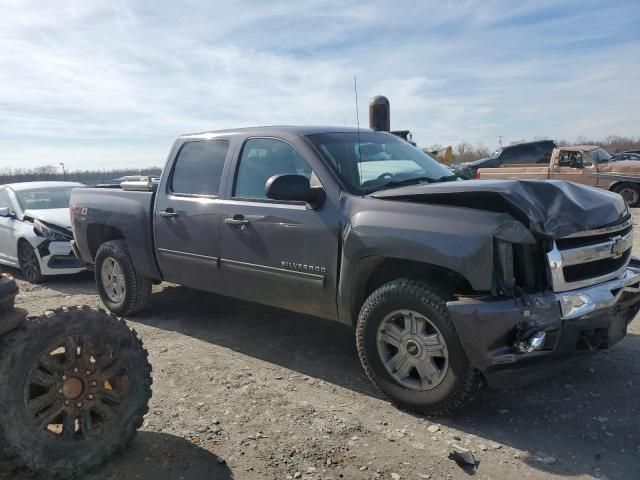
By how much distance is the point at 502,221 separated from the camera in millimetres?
3035

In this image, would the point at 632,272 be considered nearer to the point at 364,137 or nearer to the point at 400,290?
the point at 400,290

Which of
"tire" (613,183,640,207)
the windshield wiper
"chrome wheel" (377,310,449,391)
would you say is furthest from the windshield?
"chrome wheel" (377,310,449,391)

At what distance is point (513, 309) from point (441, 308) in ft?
1.43

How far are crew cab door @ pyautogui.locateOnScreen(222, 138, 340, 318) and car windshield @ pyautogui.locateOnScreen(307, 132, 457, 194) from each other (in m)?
0.21

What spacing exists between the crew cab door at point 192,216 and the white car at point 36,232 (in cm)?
333

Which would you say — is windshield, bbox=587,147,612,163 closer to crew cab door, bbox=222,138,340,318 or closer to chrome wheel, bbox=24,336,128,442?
crew cab door, bbox=222,138,340,318

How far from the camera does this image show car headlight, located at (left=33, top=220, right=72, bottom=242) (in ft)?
25.7

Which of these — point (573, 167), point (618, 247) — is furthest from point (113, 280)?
point (573, 167)

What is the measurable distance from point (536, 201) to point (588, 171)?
13372 mm

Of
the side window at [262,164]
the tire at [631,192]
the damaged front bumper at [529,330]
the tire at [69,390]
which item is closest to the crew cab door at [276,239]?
the side window at [262,164]

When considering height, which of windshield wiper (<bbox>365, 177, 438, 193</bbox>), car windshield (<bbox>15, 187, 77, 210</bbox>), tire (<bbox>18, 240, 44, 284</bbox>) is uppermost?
windshield wiper (<bbox>365, 177, 438, 193</bbox>)

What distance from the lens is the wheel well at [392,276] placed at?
3.35 metres

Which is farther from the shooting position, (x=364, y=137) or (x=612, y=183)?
(x=612, y=183)

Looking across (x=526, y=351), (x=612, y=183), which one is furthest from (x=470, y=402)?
(x=612, y=183)
